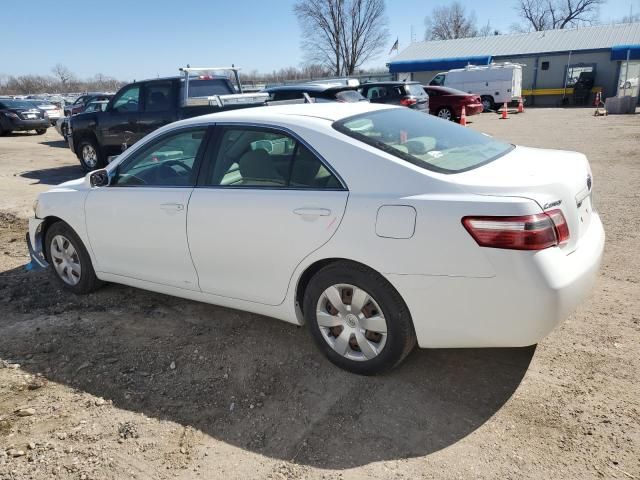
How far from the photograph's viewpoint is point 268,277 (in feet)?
10.8

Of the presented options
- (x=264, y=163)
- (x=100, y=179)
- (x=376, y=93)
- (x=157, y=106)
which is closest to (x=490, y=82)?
(x=376, y=93)

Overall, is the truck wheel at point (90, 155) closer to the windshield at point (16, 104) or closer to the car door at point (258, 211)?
the car door at point (258, 211)

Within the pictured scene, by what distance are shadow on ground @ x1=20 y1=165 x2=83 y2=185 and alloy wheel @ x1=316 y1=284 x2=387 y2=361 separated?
9.35 metres

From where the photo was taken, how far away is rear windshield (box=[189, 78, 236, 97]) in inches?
371

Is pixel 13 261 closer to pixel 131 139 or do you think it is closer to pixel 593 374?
pixel 131 139

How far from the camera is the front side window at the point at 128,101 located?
1009 cm

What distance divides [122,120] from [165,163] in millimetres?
7133

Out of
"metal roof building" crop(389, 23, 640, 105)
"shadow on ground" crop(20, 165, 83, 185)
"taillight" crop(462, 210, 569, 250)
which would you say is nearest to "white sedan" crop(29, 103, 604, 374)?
"taillight" crop(462, 210, 569, 250)

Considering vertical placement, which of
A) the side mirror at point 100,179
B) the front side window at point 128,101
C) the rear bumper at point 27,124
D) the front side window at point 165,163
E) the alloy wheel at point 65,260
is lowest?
the alloy wheel at point 65,260

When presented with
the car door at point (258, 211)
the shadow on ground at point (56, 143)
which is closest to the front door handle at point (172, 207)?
the car door at point (258, 211)

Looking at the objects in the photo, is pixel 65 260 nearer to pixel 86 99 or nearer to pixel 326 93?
pixel 326 93

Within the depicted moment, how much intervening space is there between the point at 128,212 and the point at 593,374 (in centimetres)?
340

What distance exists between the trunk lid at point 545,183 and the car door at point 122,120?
27.9ft

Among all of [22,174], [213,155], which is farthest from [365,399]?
[22,174]
